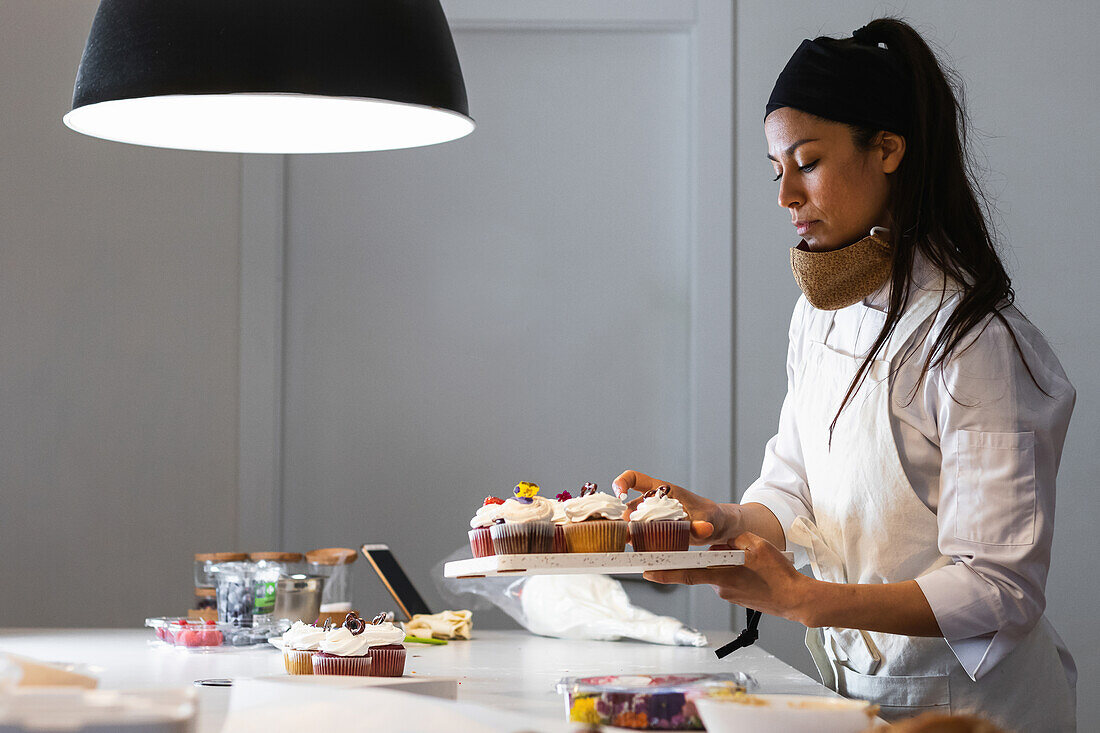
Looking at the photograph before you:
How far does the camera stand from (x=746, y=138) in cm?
313

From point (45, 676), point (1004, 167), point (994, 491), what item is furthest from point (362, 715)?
point (1004, 167)

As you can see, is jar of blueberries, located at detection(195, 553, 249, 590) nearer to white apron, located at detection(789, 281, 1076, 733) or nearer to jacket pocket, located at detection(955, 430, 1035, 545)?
white apron, located at detection(789, 281, 1076, 733)

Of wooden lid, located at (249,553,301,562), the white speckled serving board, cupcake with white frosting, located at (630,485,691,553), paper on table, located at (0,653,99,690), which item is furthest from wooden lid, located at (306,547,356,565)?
paper on table, located at (0,653,99,690)

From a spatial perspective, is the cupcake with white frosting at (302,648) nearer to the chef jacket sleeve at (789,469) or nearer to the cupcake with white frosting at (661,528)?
the cupcake with white frosting at (661,528)

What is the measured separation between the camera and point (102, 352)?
3127 mm

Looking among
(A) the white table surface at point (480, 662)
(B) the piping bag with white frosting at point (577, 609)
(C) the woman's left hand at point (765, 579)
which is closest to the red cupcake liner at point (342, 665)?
(A) the white table surface at point (480, 662)

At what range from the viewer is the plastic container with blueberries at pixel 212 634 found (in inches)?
77.2

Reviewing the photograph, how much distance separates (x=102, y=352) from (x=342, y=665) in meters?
1.96

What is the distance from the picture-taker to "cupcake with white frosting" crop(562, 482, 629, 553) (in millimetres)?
1659

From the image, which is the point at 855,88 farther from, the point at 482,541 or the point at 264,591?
the point at 264,591

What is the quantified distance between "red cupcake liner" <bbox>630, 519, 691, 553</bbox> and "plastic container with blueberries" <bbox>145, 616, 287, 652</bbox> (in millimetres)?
759

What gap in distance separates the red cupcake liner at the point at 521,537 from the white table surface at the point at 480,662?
189mm

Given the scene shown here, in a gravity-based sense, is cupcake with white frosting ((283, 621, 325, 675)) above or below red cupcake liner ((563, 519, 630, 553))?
below

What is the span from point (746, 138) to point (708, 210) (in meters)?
0.23
